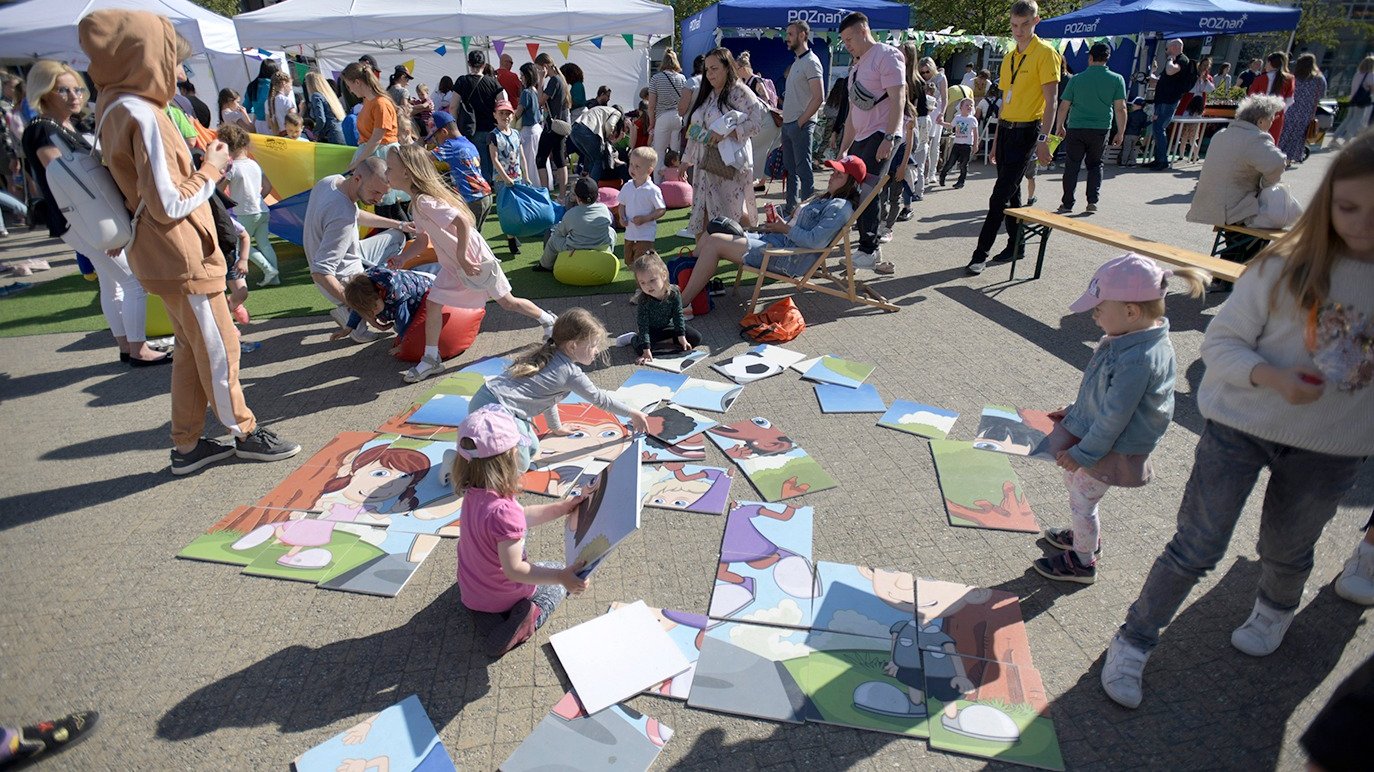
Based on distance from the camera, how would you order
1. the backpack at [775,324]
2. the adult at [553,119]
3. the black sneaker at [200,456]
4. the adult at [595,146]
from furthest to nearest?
the adult at [553,119]
the adult at [595,146]
the backpack at [775,324]
the black sneaker at [200,456]

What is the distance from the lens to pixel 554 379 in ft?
12.2

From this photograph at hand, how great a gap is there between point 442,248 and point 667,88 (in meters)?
5.95

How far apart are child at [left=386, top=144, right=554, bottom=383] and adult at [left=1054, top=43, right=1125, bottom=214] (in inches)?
281

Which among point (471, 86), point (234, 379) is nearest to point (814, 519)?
point (234, 379)

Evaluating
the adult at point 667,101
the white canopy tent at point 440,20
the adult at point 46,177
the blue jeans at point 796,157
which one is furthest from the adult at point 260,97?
the blue jeans at point 796,157

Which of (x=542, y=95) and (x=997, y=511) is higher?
(x=542, y=95)

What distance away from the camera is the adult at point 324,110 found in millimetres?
9781

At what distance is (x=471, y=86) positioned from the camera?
9.83 metres

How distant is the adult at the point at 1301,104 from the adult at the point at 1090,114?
5.25m

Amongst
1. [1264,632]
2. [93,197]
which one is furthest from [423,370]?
[1264,632]

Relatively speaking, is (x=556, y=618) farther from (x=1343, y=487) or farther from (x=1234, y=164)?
(x=1234, y=164)

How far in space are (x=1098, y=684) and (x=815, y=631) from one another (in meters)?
0.94

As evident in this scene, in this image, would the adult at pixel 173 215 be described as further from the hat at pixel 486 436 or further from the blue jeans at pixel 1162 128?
the blue jeans at pixel 1162 128

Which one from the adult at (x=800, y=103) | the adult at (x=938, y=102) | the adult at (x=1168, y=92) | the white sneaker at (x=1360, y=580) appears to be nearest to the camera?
the white sneaker at (x=1360, y=580)
